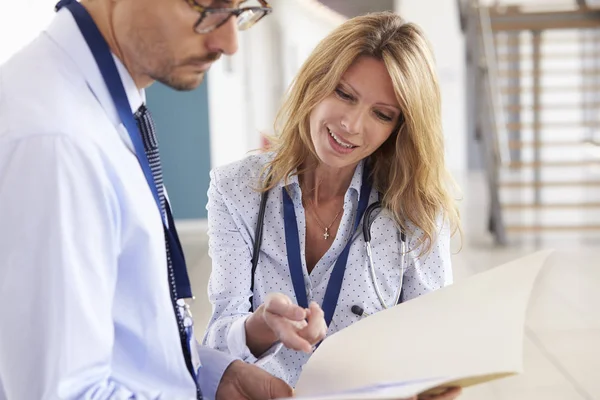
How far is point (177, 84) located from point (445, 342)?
598 millimetres

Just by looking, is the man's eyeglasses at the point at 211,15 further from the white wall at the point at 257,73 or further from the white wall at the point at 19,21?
the white wall at the point at 257,73

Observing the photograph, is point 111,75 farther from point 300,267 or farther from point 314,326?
point 300,267

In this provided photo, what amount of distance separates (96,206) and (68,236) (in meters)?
0.06

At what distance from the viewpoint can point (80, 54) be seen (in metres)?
1.04

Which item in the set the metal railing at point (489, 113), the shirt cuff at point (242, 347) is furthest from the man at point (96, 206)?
the metal railing at point (489, 113)

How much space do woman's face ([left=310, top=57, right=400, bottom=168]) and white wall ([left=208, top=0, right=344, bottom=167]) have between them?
4.18 metres

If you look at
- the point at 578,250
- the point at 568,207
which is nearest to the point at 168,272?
the point at 578,250

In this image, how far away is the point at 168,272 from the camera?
1.14m

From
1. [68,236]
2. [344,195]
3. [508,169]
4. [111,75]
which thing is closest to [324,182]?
[344,195]

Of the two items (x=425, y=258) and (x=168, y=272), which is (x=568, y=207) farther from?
(x=168, y=272)

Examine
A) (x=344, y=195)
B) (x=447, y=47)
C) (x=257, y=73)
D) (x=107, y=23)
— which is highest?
(x=107, y=23)

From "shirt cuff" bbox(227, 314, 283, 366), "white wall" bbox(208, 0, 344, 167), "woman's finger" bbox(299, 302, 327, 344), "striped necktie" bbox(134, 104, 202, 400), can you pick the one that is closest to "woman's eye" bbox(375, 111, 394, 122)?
"shirt cuff" bbox(227, 314, 283, 366)

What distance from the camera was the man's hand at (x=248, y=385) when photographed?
1.43m

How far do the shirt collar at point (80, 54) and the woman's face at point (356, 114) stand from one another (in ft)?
2.88
